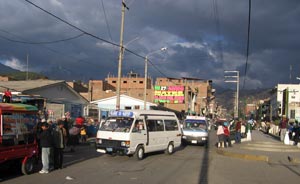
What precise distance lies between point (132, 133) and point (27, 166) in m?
5.39

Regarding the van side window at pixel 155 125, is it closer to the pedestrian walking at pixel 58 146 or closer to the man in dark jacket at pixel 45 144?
the pedestrian walking at pixel 58 146

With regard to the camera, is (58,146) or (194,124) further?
(194,124)

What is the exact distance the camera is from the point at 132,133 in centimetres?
1650

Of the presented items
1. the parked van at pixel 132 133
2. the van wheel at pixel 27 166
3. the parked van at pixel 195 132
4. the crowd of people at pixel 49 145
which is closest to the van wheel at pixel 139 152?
the parked van at pixel 132 133

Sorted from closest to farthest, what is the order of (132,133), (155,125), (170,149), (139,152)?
(132,133)
(139,152)
(155,125)
(170,149)

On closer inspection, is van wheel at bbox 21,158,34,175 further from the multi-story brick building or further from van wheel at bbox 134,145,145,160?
the multi-story brick building

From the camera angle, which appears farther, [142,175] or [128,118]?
[128,118]

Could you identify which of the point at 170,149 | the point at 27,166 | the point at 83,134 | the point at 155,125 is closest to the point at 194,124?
the point at 170,149

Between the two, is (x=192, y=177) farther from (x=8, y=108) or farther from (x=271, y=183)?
A: (x=8, y=108)

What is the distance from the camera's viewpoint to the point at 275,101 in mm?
115062

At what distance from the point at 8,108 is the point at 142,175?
4.61m

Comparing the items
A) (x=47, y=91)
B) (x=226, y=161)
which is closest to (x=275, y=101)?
(x=47, y=91)

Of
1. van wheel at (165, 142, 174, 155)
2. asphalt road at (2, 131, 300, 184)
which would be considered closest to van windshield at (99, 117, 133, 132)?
asphalt road at (2, 131, 300, 184)

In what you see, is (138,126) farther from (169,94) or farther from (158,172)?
(169,94)
